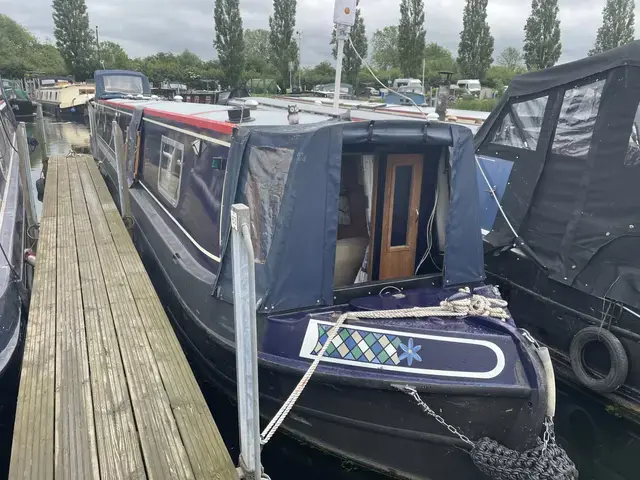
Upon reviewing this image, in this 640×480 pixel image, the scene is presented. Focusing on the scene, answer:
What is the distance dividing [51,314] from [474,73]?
124 feet

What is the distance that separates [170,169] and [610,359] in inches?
200

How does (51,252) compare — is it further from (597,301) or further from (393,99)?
(393,99)

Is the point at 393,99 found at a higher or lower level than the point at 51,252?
higher

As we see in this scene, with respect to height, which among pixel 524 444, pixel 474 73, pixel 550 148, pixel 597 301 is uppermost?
pixel 474 73

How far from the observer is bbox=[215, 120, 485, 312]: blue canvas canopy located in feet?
12.2

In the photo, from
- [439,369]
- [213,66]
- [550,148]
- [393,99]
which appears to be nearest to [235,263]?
[439,369]

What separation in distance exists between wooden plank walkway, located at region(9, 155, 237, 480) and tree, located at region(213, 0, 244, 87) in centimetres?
3906

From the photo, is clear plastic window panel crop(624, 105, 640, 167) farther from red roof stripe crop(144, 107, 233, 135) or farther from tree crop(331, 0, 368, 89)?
tree crop(331, 0, 368, 89)

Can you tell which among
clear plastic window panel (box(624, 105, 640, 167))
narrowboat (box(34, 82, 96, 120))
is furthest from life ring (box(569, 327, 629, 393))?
narrowboat (box(34, 82, 96, 120))

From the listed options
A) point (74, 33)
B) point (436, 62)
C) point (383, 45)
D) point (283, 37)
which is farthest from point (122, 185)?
point (383, 45)

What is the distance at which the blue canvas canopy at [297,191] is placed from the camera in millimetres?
3709

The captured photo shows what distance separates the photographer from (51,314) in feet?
14.7

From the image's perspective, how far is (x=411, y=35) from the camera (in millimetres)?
38781

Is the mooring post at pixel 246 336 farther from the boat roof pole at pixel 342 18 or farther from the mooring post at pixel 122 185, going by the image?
the mooring post at pixel 122 185
